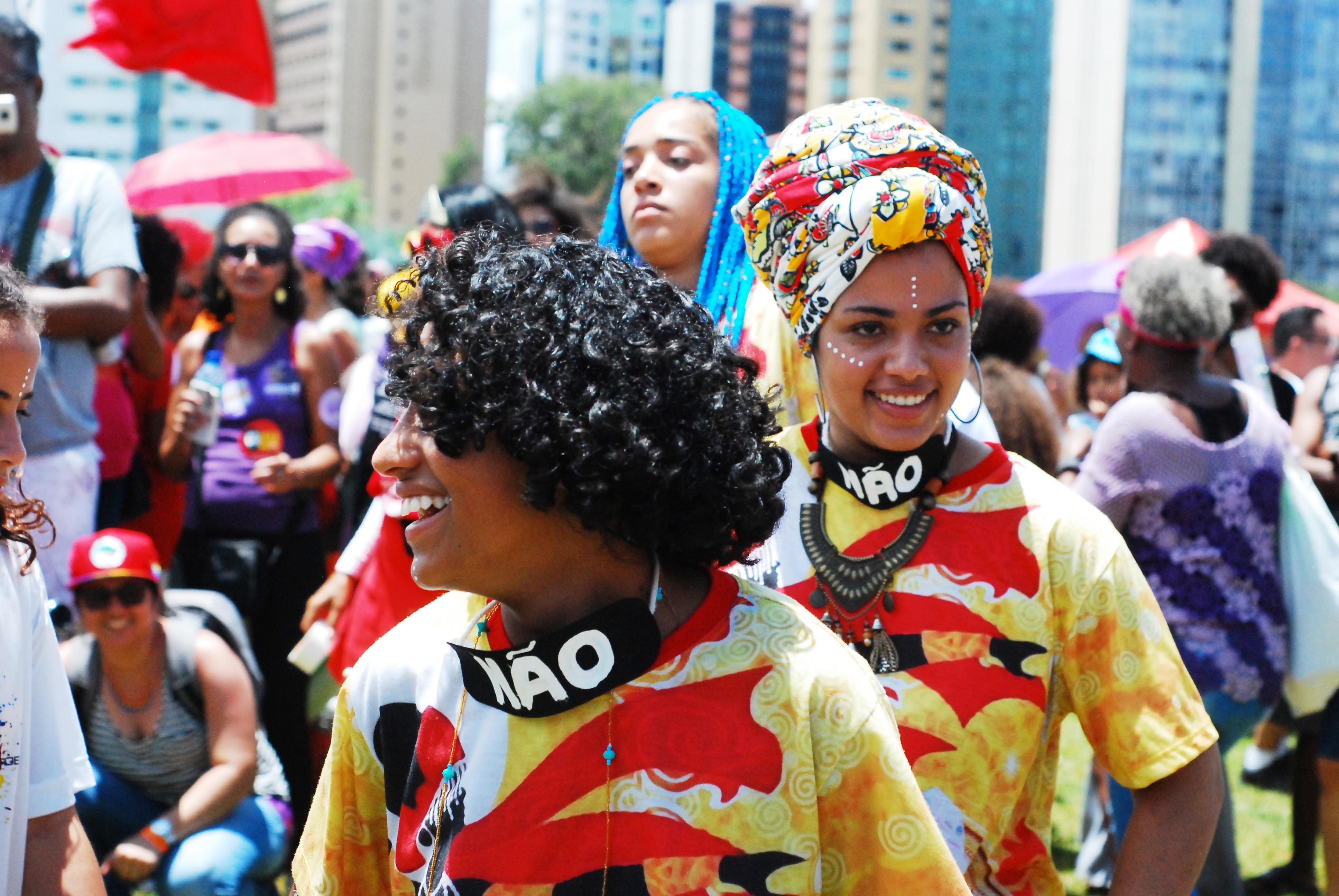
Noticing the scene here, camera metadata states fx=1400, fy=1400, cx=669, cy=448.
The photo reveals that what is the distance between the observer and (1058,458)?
5.46m

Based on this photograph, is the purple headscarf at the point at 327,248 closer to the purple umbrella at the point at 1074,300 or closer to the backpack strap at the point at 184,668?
the backpack strap at the point at 184,668

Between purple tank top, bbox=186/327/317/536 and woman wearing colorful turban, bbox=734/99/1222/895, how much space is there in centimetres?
325

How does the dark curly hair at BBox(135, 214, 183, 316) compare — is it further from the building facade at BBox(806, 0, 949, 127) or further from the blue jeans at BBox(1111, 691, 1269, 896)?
the building facade at BBox(806, 0, 949, 127)

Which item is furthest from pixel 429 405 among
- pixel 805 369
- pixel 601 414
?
pixel 805 369

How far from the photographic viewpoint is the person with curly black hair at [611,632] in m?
1.54

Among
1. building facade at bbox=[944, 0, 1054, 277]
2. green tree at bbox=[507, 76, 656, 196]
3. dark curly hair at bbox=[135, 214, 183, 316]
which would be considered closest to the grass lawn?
dark curly hair at bbox=[135, 214, 183, 316]

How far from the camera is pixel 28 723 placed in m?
2.09

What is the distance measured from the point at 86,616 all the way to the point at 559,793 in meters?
2.97

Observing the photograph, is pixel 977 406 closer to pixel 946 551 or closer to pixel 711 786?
pixel 946 551

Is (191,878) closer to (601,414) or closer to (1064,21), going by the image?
(601,414)

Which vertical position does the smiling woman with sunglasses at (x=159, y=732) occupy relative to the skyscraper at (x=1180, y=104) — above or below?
below

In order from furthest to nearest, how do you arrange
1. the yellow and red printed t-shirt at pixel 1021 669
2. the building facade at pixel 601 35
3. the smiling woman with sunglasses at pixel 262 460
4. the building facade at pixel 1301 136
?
the building facade at pixel 601 35, the building facade at pixel 1301 136, the smiling woman with sunglasses at pixel 262 460, the yellow and red printed t-shirt at pixel 1021 669

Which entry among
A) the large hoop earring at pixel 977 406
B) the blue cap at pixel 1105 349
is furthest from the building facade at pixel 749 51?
the large hoop earring at pixel 977 406

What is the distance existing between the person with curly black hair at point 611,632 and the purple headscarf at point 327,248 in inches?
226
